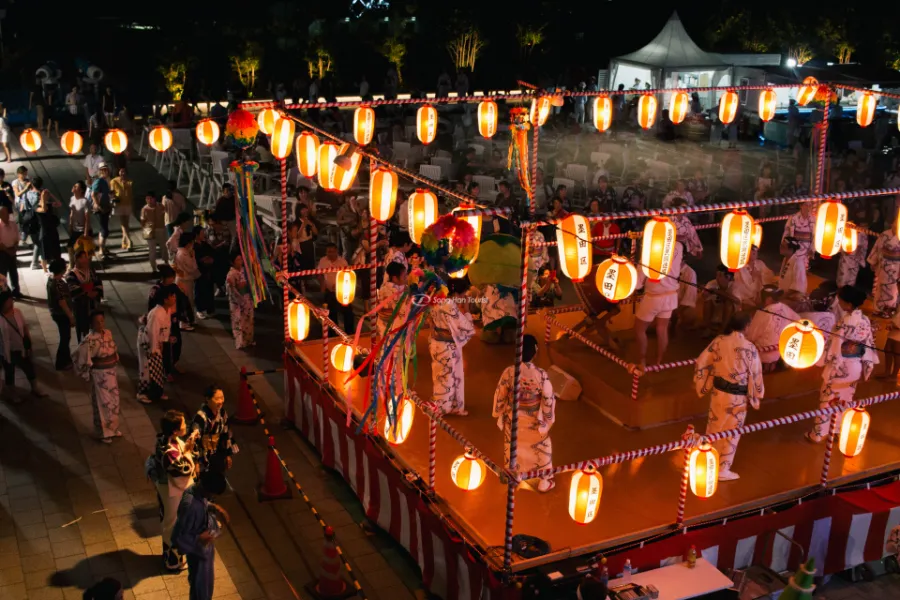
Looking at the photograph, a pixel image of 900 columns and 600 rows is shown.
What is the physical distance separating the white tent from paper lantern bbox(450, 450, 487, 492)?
2057 cm

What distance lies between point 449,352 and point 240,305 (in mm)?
4376

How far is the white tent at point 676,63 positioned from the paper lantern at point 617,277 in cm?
1882

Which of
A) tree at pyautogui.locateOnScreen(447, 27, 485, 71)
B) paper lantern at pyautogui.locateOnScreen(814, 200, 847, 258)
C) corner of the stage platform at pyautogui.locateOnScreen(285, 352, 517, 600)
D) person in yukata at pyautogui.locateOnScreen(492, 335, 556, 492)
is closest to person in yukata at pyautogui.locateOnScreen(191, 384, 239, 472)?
corner of the stage platform at pyautogui.locateOnScreen(285, 352, 517, 600)

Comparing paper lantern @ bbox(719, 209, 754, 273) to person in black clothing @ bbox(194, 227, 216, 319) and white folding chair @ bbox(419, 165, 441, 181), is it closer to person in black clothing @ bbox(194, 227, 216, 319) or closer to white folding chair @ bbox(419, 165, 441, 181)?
person in black clothing @ bbox(194, 227, 216, 319)

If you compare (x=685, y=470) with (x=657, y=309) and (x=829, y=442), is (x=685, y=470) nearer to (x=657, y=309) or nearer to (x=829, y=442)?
(x=829, y=442)

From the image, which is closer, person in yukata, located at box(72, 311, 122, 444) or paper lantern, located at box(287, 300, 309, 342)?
person in yukata, located at box(72, 311, 122, 444)

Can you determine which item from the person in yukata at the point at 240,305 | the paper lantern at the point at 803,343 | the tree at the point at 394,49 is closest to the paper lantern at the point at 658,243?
the paper lantern at the point at 803,343

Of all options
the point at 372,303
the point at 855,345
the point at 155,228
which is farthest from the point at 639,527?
the point at 155,228

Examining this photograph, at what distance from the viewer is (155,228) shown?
16.4 m

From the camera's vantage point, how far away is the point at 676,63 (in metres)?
26.8

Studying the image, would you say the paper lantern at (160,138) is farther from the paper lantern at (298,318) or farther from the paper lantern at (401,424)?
the paper lantern at (401,424)

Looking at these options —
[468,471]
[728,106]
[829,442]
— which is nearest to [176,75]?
[728,106]

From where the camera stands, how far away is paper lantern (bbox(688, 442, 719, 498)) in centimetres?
825

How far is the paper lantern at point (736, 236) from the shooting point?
9781 mm
